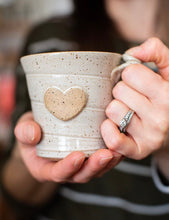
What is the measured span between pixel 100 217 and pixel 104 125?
65 cm

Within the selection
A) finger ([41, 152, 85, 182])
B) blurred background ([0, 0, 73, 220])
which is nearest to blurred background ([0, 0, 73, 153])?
blurred background ([0, 0, 73, 220])

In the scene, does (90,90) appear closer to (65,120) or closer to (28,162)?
(65,120)

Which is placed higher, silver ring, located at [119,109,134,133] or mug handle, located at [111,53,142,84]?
mug handle, located at [111,53,142,84]

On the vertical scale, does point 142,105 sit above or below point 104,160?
above

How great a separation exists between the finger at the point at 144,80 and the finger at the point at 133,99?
11 millimetres

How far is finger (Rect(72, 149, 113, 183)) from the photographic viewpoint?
53cm

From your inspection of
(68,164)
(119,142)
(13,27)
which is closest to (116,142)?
(119,142)

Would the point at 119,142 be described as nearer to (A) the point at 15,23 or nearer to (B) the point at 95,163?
(B) the point at 95,163

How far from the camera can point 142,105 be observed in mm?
521

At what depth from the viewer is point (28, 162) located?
0.70m

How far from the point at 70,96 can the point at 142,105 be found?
145 mm

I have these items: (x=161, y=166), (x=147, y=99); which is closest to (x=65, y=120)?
(x=147, y=99)

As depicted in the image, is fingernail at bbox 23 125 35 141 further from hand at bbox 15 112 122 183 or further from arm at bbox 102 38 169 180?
arm at bbox 102 38 169 180

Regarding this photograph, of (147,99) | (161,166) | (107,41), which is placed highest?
(147,99)
